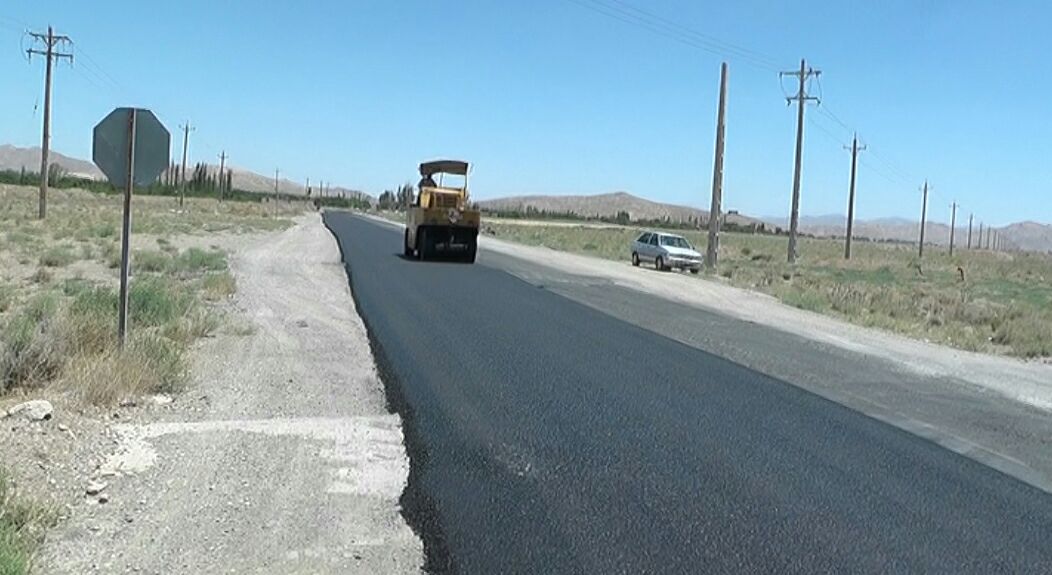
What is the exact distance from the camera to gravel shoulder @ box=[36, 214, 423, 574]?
6.00 m

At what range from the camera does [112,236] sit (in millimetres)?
48094

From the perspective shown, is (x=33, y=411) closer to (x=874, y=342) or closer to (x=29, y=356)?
(x=29, y=356)

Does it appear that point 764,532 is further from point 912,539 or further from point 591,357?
point 591,357

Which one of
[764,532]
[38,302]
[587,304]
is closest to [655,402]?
[764,532]

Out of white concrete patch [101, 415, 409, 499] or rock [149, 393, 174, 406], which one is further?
rock [149, 393, 174, 406]

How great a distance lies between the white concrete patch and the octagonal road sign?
154 inches

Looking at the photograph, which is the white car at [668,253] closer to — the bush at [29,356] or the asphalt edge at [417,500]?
the asphalt edge at [417,500]

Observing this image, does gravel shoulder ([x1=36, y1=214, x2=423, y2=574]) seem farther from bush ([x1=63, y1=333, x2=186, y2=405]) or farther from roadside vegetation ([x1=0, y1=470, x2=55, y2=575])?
bush ([x1=63, y1=333, x2=186, y2=405])

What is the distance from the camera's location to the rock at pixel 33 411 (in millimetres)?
8555

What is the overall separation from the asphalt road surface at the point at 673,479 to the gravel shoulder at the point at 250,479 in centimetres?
34

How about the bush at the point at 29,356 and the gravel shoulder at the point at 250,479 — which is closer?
the gravel shoulder at the point at 250,479

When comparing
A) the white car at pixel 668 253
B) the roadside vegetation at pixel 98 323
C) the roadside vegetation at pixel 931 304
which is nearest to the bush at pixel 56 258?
the roadside vegetation at pixel 98 323

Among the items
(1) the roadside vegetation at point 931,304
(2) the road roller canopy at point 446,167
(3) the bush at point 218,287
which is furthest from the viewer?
(2) the road roller canopy at point 446,167

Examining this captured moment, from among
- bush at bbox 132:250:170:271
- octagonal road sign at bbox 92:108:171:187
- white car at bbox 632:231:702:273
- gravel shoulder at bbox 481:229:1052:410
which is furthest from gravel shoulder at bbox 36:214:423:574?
white car at bbox 632:231:702:273
